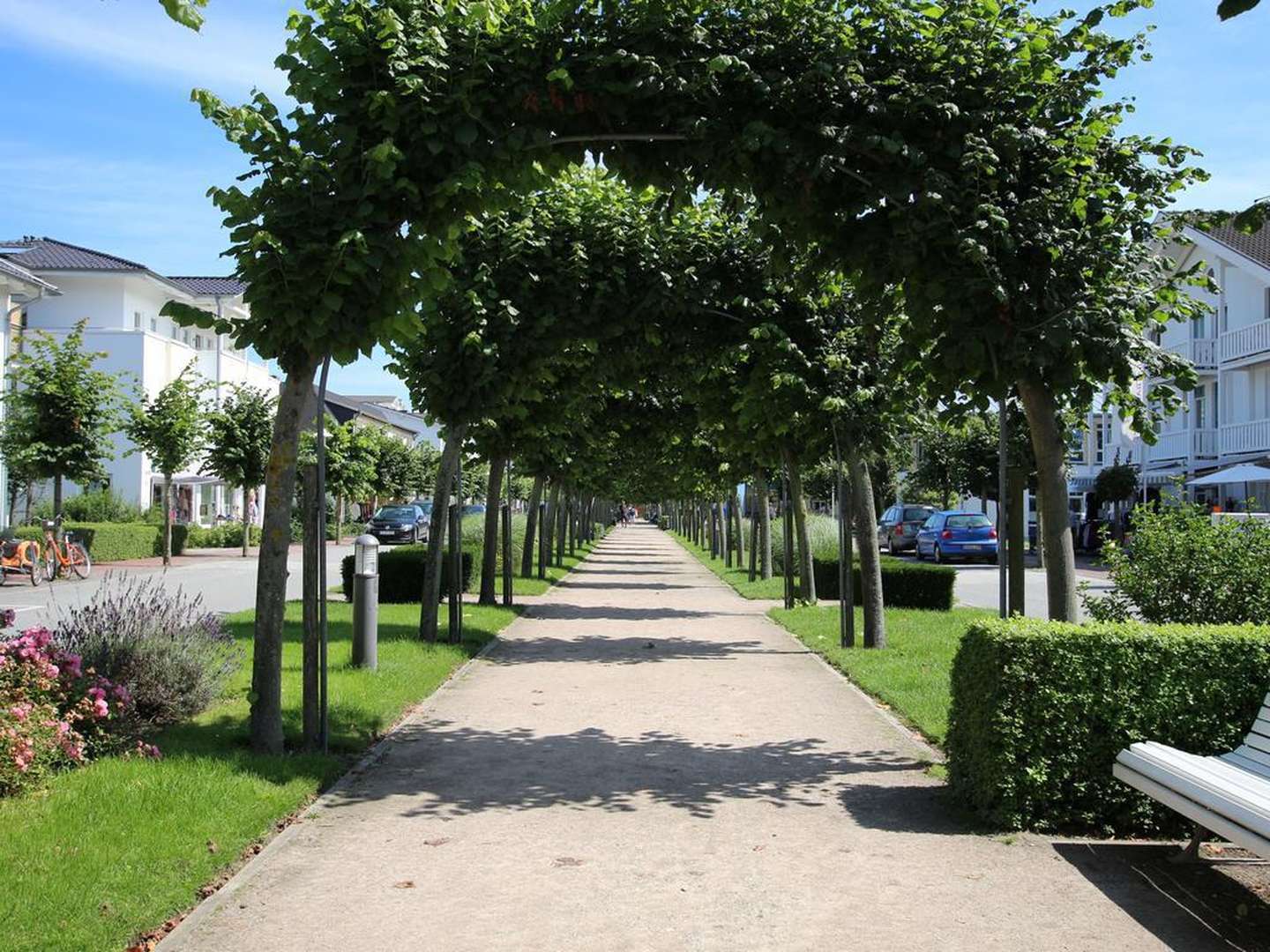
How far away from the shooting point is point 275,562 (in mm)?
7699

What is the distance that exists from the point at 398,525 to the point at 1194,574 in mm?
42890

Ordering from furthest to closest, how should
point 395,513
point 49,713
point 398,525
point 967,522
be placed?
1. point 395,513
2. point 398,525
3. point 967,522
4. point 49,713

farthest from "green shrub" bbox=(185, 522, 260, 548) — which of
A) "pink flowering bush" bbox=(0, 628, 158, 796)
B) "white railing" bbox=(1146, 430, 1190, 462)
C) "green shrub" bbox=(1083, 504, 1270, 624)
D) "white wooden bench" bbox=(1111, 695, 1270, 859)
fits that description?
"white wooden bench" bbox=(1111, 695, 1270, 859)

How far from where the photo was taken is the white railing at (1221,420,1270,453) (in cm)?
3766

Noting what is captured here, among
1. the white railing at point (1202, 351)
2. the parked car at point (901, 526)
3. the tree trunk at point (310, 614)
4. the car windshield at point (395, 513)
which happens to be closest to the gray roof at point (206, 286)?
the car windshield at point (395, 513)

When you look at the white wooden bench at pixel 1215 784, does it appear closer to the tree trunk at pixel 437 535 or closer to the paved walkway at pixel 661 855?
the paved walkway at pixel 661 855

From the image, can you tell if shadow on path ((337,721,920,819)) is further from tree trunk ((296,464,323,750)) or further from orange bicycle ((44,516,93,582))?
orange bicycle ((44,516,93,582))

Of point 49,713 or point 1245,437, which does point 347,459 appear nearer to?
point 49,713

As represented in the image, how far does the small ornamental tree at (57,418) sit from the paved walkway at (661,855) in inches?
837

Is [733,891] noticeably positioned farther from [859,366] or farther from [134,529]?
[134,529]

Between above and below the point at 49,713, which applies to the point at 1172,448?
above

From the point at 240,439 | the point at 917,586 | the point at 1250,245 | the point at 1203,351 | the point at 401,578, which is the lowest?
the point at 917,586

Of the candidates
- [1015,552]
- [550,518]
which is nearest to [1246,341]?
[550,518]

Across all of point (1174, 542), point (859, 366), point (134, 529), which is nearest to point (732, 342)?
point (859, 366)
